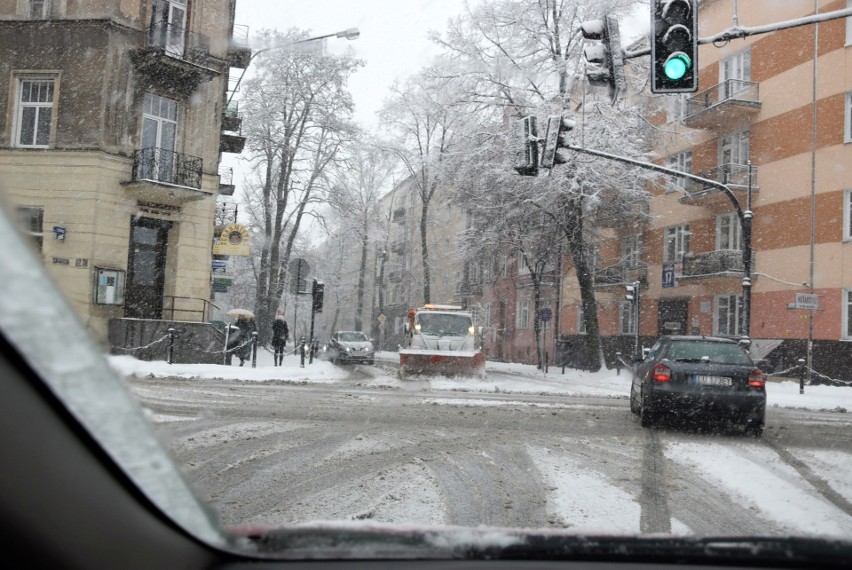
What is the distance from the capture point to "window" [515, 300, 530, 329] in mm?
41703

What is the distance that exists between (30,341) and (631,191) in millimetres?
26666

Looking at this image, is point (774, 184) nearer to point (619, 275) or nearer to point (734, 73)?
point (734, 73)

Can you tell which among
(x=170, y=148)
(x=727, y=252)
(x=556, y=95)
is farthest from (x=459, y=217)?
(x=170, y=148)

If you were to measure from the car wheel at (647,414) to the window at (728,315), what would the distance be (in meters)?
18.0

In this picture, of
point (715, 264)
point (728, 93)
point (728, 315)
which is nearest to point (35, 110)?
point (728, 93)

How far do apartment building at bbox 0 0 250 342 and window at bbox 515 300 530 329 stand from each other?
39.0 meters

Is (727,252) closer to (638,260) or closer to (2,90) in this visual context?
(638,260)

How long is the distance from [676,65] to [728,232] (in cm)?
2104

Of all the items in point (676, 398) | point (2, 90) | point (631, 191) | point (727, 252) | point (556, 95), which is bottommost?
point (676, 398)

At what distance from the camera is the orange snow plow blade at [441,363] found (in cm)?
1930

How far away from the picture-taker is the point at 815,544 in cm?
176

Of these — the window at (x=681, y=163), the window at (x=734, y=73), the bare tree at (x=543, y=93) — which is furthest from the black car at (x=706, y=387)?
the window at (x=681, y=163)

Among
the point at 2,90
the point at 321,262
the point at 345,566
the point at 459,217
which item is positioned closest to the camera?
the point at 345,566

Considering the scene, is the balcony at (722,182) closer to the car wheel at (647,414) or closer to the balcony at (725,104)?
the balcony at (725,104)
